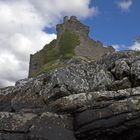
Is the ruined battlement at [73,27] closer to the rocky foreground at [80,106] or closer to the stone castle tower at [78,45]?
the stone castle tower at [78,45]

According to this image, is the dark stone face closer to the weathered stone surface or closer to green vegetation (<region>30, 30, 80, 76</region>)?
the weathered stone surface

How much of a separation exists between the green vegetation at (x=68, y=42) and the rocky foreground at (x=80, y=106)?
2837 inches

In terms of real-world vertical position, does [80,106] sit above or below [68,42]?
below

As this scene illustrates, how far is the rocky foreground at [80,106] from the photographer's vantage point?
73.0ft

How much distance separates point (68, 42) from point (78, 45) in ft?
12.1

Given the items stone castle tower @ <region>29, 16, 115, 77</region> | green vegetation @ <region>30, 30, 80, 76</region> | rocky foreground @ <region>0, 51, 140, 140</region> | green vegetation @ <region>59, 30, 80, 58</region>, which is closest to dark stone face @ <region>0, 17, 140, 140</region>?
rocky foreground @ <region>0, 51, 140, 140</region>

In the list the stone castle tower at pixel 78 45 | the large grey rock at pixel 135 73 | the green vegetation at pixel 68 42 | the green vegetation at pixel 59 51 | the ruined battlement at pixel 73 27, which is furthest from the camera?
the ruined battlement at pixel 73 27

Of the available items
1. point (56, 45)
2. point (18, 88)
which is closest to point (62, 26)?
point (56, 45)

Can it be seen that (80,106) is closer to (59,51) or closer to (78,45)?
(59,51)

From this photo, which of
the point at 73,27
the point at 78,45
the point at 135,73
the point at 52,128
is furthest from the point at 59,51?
the point at 52,128

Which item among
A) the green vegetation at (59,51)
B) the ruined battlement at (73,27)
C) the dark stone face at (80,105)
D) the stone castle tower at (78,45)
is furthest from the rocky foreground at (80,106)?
the ruined battlement at (73,27)

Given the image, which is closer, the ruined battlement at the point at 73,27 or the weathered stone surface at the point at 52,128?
the weathered stone surface at the point at 52,128

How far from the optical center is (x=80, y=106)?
23.0 metres

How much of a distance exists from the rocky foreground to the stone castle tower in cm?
7436
